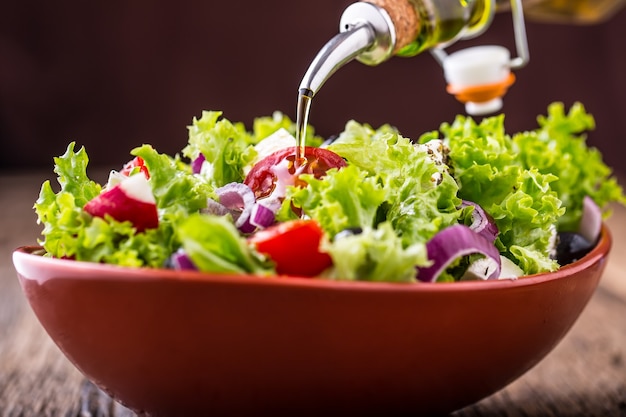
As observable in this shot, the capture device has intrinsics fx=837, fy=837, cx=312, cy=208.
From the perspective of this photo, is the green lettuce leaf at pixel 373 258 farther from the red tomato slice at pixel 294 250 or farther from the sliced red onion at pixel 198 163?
the sliced red onion at pixel 198 163

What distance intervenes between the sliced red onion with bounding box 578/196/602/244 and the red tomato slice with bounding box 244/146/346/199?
0.63 metres

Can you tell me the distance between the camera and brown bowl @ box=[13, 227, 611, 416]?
0.92 metres

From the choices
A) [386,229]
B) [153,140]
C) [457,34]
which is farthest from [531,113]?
[386,229]

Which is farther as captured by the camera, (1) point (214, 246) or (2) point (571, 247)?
(2) point (571, 247)

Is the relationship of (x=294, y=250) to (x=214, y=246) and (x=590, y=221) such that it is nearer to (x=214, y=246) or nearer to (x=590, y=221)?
(x=214, y=246)

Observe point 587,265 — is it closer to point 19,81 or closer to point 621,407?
point 621,407

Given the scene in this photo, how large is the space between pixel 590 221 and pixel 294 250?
965 mm

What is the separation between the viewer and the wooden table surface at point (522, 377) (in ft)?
4.66

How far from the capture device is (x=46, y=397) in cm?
150

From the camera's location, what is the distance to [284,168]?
1.26 m

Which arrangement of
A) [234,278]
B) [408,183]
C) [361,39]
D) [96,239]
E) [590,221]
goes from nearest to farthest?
[234,278]
[96,239]
[408,183]
[361,39]
[590,221]

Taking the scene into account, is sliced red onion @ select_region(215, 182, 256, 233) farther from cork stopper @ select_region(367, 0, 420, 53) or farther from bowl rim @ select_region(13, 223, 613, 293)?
cork stopper @ select_region(367, 0, 420, 53)

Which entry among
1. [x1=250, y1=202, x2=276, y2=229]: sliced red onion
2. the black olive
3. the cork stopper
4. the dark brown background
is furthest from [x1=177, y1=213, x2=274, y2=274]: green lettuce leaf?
the dark brown background

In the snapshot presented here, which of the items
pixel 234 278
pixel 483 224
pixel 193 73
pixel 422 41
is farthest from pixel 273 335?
pixel 193 73
